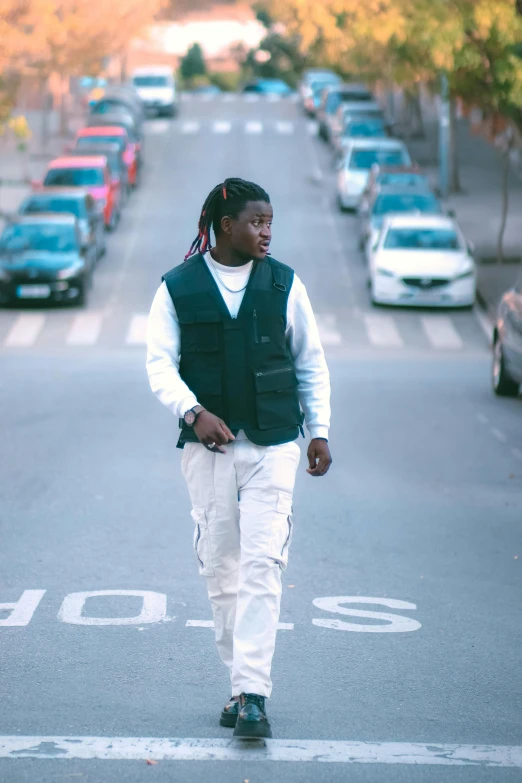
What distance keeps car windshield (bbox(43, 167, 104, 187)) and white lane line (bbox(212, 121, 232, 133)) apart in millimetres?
24924

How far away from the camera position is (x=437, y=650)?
688 cm

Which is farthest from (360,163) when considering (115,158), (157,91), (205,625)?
(205,625)

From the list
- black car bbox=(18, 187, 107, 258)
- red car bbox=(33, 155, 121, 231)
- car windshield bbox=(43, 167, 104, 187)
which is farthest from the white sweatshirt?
car windshield bbox=(43, 167, 104, 187)

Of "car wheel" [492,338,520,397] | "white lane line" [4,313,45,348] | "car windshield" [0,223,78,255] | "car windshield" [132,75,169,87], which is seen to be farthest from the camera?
"car windshield" [132,75,169,87]

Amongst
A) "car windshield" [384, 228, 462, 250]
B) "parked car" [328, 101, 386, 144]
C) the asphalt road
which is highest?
the asphalt road

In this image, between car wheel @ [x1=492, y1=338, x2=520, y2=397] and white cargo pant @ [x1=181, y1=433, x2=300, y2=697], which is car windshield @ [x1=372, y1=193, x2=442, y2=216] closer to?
car wheel @ [x1=492, y1=338, x2=520, y2=397]

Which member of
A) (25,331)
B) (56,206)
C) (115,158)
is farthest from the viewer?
(115,158)

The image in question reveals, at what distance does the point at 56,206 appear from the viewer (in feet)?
105

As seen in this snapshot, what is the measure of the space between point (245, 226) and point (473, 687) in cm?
219

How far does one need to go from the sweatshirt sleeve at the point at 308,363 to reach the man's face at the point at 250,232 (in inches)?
8.8

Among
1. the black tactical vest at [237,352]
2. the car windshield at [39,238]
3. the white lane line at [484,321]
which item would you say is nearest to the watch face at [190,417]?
the black tactical vest at [237,352]

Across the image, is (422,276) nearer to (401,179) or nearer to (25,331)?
(25,331)

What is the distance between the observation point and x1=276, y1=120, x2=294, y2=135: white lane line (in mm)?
61562

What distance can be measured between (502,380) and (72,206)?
1658 centimetres
